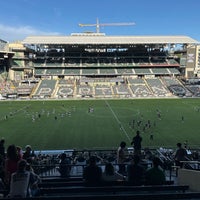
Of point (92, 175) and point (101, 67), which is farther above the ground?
point (101, 67)

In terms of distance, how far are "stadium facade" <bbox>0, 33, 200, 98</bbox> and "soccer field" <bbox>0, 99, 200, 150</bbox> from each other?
89.0 feet

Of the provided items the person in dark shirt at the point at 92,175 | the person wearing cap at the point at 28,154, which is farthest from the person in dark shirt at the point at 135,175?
the person wearing cap at the point at 28,154

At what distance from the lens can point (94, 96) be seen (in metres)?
79.9

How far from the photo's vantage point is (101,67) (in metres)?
97.8

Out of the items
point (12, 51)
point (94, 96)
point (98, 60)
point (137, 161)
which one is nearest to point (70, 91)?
point (94, 96)

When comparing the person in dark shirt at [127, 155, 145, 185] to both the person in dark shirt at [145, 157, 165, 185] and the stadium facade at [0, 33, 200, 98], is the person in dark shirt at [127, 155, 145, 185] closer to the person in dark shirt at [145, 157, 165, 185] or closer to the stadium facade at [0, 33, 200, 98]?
the person in dark shirt at [145, 157, 165, 185]

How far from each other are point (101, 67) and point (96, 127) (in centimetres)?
5980

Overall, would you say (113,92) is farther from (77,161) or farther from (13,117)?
(77,161)

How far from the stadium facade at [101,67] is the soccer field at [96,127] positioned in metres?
27.1

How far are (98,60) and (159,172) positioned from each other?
94.4 m

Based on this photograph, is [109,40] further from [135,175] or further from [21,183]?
[21,183]

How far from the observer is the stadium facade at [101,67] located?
271 ft

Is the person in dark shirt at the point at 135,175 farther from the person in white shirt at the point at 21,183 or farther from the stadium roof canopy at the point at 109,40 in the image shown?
the stadium roof canopy at the point at 109,40

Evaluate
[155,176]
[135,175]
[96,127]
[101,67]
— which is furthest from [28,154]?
[101,67]
